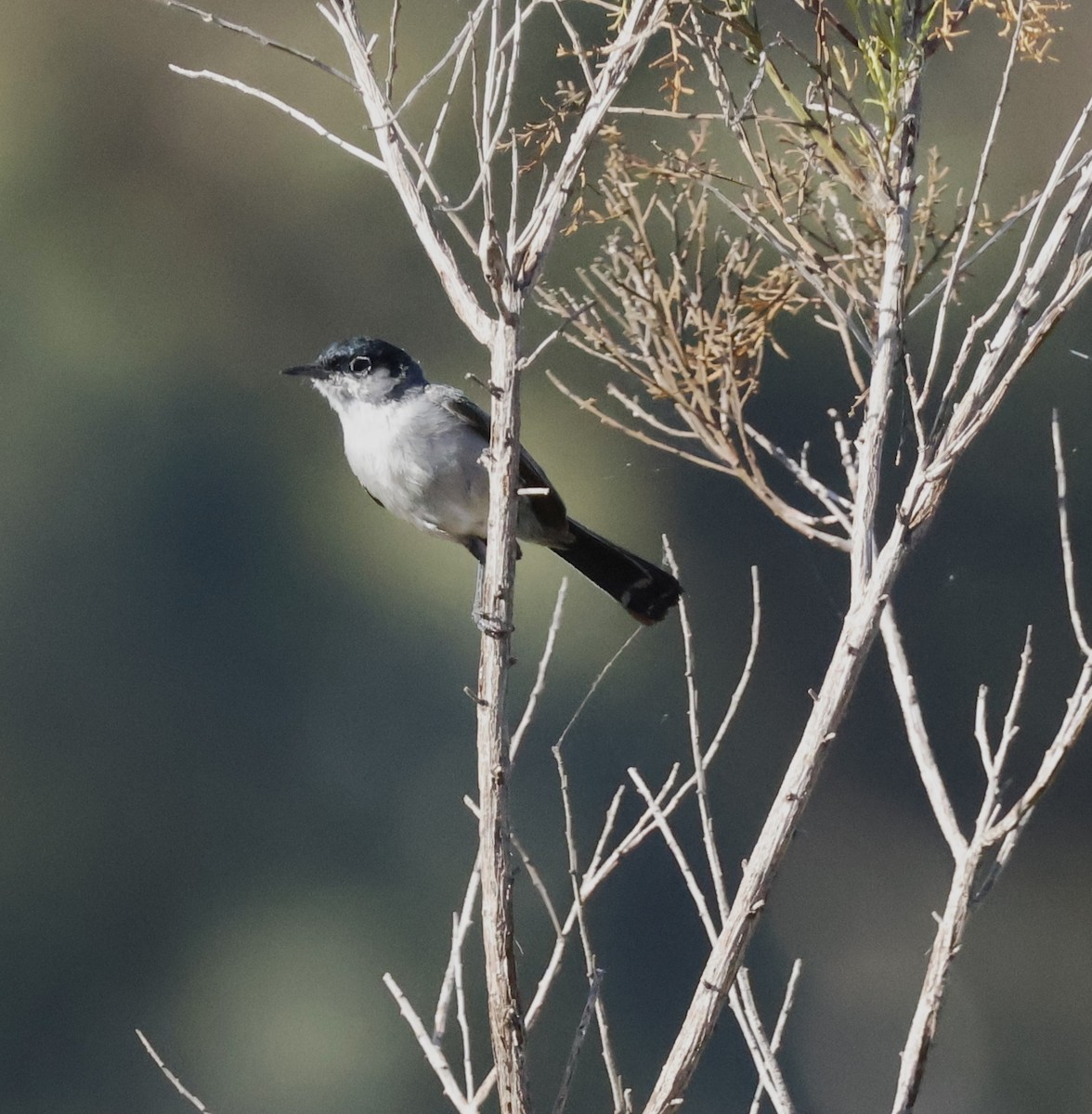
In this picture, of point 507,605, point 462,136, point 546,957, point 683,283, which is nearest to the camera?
point 507,605

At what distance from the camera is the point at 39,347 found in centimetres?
538

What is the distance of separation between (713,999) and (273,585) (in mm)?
3766

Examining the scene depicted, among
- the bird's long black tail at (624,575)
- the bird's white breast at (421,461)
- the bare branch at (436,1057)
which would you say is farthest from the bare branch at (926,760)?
the bird's white breast at (421,461)

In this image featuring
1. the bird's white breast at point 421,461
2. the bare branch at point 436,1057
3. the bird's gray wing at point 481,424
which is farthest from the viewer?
the bird's gray wing at point 481,424

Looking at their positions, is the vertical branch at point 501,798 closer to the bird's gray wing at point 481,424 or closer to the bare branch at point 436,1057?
the bare branch at point 436,1057

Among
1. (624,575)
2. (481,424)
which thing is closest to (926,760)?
(624,575)

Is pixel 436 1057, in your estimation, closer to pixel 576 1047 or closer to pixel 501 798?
pixel 576 1047

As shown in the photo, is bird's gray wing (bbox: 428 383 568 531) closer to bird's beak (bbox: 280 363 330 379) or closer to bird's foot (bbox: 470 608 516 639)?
bird's beak (bbox: 280 363 330 379)

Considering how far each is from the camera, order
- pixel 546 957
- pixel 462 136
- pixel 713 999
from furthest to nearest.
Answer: pixel 462 136
pixel 546 957
pixel 713 999

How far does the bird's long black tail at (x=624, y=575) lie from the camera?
3115 millimetres

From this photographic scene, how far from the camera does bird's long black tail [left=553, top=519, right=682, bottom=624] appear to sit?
3115mm

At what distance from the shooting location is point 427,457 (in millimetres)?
3105

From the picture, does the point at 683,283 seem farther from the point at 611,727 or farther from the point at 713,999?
the point at 611,727

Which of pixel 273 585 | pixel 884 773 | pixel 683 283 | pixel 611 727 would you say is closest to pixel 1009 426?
pixel 884 773
